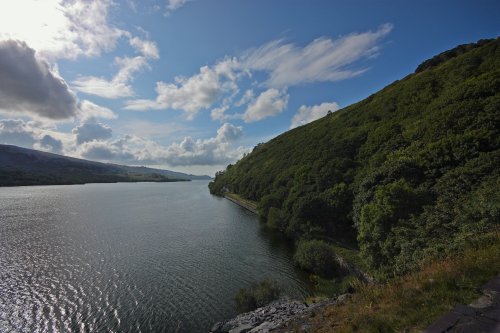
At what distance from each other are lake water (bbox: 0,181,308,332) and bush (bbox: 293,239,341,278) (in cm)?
196

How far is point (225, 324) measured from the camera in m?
21.5

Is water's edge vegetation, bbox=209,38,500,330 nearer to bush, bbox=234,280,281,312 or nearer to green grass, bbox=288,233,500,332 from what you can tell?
green grass, bbox=288,233,500,332

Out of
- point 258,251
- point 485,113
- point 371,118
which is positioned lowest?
point 258,251

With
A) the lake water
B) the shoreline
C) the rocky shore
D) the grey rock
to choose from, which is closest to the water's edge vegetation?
the rocky shore

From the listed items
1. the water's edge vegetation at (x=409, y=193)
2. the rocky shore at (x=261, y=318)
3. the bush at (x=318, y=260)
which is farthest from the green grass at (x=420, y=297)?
the bush at (x=318, y=260)

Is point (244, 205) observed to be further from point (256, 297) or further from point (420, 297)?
point (420, 297)

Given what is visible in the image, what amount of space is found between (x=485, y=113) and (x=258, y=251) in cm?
3820

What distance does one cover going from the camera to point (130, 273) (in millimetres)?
35000

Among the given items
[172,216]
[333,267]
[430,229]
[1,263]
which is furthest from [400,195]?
[172,216]

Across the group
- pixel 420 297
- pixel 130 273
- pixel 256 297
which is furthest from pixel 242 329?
pixel 130 273

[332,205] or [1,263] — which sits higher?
[332,205]

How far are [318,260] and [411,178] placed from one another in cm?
1610

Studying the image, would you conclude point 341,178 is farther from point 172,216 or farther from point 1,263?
point 1,263

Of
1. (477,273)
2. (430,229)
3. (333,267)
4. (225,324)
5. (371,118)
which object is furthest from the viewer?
(371,118)
